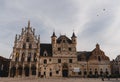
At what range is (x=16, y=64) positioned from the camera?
57781mm

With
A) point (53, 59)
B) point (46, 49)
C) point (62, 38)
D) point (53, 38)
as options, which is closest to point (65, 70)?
point (53, 59)

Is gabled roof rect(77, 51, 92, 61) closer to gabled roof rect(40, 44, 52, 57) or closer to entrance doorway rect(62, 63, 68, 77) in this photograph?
entrance doorway rect(62, 63, 68, 77)

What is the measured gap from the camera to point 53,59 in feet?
199

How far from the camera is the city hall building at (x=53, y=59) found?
58.1m

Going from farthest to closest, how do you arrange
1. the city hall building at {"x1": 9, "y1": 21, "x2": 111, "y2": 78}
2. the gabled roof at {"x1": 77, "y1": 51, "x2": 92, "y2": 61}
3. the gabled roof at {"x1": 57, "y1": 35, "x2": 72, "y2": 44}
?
1. the gabled roof at {"x1": 77, "y1": 51, "x2": 92, "y2": 61}
2. the gabled roof at {"x1": 57, "y1": 35, "x2": 72, "y2": 44}
3. the city hall building at {"x1": 9, "y1": 21, "x2": 111, "y2": 78}

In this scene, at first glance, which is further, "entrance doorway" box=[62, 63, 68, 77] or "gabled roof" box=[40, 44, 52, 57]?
"gabled roof" box=[40, 44, 52, 57]

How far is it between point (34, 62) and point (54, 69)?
7.27 m

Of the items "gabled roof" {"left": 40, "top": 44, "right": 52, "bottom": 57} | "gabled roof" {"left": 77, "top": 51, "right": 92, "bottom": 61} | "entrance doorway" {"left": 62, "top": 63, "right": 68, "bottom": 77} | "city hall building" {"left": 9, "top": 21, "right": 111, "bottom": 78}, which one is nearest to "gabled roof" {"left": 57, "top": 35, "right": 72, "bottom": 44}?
"city hall building" {"left": 9, "top": 21, "right": 111, "bottom": 78}

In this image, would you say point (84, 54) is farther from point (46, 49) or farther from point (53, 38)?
point (46, 49)

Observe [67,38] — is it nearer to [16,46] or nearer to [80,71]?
[80,71]

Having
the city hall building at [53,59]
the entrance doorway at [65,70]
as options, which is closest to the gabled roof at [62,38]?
the city hall building at [53,59]

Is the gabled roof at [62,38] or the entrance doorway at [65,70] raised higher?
the gabled roof at [62,38]

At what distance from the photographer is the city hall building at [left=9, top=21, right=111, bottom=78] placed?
5809cm

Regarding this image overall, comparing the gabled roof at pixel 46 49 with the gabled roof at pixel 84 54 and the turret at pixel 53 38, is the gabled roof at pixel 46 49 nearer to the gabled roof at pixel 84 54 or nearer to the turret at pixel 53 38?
the turret at pixel 53 38
